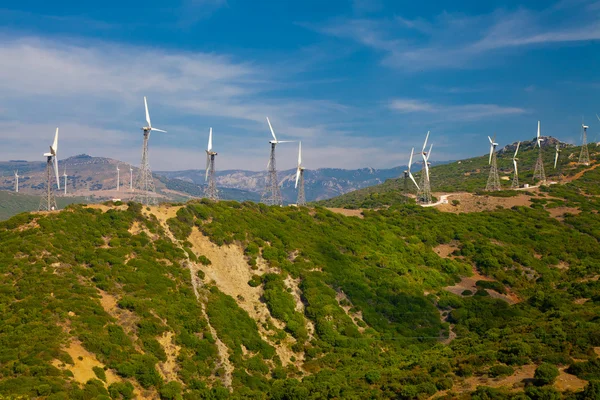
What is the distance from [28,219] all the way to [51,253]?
11701 millimetres

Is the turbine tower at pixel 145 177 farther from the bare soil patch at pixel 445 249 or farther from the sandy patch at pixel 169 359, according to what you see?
the bare soil patch at pixel 445 249

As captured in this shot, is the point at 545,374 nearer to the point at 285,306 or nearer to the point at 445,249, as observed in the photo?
the point at 285,306

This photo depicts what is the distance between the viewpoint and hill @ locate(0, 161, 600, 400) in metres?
50.8

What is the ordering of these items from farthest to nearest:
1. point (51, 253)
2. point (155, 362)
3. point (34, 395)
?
point (51, 253)
point (155, 362)
point (34, 395)

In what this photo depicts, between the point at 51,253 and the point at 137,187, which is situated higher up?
the point at 137,187

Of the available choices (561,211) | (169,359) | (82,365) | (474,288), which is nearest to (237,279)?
(169,359)

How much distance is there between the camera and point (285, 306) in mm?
77625

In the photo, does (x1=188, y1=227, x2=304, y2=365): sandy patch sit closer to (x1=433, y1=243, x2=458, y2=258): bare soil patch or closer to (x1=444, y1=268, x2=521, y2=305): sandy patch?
(x1=444, y1=268, x2=521, y2=305): sandy patch

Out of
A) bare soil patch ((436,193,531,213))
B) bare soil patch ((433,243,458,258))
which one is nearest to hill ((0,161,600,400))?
bare soil patch ((433,243,458,258))

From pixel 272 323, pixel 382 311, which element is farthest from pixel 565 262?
pixel 272 323

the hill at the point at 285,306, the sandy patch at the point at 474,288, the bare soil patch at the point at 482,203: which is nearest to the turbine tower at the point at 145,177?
the hill at the point at 285,306

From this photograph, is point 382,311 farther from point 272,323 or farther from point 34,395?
point 34,395

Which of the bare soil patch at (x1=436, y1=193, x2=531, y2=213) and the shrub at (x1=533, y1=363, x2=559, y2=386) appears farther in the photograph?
the bare soil patch at (x1=436, y1=193, x2=531, y2=213)

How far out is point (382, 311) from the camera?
277 ft
